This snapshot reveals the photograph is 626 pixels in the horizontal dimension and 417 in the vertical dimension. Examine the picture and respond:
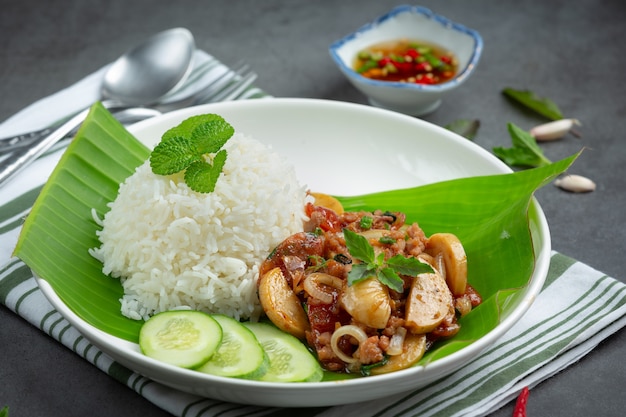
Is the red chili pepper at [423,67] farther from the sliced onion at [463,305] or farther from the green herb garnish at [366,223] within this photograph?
the sliced onion at [463,305]

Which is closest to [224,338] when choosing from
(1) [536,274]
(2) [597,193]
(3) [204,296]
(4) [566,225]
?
(3) [204,296]

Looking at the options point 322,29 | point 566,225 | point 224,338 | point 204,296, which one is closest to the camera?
point 224,338

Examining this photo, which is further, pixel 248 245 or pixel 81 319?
pixel 248 245

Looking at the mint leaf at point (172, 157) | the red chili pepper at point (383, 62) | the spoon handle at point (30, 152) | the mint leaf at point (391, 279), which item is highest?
the mint leaf at point (172, 157)

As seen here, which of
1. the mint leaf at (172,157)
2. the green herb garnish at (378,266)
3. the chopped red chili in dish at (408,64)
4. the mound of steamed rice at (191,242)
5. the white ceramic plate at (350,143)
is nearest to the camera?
the green herb garnish at (378,266)

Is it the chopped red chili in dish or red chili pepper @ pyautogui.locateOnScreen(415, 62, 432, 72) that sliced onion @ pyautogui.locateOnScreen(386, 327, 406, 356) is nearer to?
the chopped red chili in dish

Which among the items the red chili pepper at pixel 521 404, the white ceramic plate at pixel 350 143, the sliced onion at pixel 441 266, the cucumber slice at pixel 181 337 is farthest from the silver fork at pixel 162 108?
the red chili pepper at pixel 521 404

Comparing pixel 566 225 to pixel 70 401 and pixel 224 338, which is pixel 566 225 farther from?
pixel 70 401
